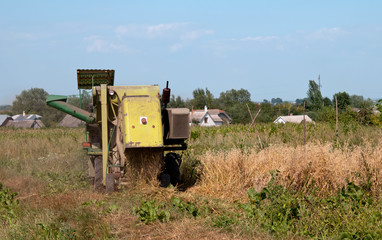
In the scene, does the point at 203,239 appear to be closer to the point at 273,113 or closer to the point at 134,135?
the point at 134,135

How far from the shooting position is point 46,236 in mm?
6344

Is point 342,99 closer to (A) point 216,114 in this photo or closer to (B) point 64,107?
(A) point 216,114

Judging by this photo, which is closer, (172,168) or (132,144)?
(132,144)

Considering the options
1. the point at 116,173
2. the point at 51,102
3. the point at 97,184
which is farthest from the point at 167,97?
the point at 51,102

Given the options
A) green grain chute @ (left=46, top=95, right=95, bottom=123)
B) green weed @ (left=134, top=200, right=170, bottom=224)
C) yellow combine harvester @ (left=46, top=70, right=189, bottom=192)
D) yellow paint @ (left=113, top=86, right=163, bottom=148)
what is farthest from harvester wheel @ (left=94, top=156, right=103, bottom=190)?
green weed @ (left=134, top=200, right=170, bottom=224)

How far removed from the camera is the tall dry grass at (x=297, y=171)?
9.55 meters

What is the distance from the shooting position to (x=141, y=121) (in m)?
8.66

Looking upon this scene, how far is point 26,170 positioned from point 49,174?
5.70 feet

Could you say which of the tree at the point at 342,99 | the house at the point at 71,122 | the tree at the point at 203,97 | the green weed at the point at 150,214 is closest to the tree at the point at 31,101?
the tree at the point at 203,97

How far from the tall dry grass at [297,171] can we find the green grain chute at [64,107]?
10.4ft

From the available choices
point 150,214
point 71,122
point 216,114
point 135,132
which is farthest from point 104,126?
point 216,114

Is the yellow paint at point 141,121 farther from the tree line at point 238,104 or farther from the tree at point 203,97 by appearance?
the tree at point 203,97

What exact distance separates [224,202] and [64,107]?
15.4ft

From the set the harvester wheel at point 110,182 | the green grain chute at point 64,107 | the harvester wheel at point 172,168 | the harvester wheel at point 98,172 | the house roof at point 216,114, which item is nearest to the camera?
the harvester wheel at point 110,182
